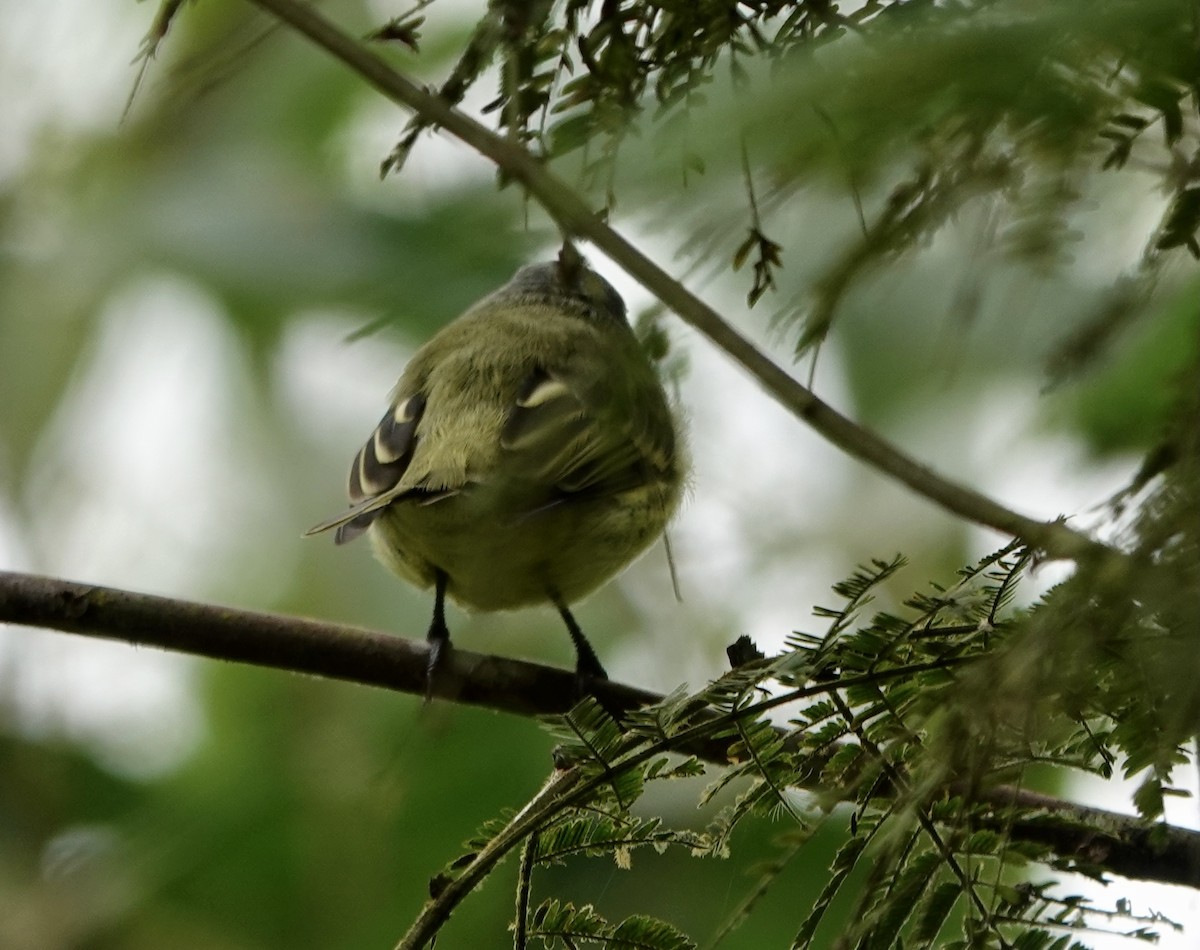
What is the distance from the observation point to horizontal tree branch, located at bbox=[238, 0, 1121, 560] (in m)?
1.22

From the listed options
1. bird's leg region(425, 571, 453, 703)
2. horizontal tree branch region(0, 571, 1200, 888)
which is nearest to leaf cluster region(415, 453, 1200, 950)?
horizontal tree branch region(0, 571, 1200, 888)

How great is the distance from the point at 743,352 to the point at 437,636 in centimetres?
204

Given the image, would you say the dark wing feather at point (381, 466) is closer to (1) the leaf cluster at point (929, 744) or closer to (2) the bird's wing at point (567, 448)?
(2) the bird's wing at point (567, 448)

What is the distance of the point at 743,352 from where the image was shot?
4.18ft

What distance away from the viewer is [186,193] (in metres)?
5.62

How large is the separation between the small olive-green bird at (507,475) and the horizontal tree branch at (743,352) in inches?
58.4

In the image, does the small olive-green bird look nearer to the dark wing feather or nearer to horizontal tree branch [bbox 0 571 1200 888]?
the dark wing feather

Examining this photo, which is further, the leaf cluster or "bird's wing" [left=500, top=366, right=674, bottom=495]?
"bird's wing" [left=500, top=366, right=674, bottom=495]

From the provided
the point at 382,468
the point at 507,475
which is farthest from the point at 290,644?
the point at 382,468

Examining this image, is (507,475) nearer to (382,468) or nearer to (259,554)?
(382,468)

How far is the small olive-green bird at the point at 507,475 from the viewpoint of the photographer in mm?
3160

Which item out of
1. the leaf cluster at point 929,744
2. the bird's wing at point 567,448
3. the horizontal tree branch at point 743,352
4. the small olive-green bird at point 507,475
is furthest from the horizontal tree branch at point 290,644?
the horizontal tree branch at point 743,352

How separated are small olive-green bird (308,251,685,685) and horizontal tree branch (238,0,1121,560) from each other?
58.4 inches

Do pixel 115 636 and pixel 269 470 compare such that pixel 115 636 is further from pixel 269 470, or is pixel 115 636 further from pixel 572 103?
pixel 269 470
